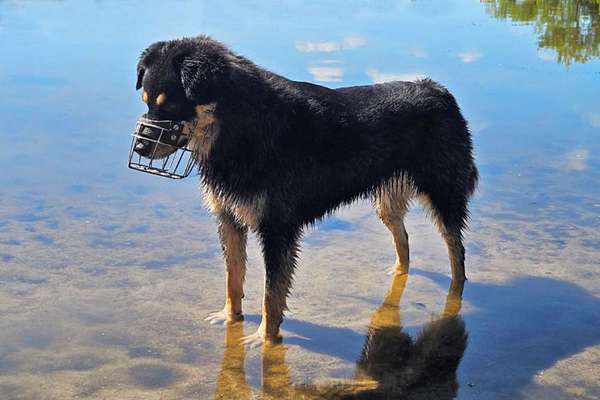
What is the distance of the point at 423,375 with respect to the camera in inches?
239

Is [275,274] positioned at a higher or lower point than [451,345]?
higher

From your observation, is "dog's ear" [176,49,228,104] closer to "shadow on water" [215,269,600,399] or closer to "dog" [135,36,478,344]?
"dog" [135,36,478,344]

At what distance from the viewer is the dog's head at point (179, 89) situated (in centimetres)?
598

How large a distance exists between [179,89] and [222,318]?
1.81 m

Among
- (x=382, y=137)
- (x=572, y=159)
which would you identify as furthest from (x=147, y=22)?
(x=382, y=137)

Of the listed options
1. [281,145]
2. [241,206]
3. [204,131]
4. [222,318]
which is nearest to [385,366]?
[222,318]

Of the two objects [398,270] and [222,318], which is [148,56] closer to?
[222,318]

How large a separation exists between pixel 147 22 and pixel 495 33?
6.38 metres

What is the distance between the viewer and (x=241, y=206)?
639 cm

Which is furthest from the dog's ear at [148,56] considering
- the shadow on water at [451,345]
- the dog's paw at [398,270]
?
the dog's paw at [398,270]

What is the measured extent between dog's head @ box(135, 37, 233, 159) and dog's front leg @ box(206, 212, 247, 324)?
0.93 metres

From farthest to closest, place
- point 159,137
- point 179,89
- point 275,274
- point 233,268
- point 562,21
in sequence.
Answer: point 562,21 → point 233,268 → point 275,274 → point 179,89 → point 159,137

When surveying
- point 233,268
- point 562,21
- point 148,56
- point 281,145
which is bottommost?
point 233,268

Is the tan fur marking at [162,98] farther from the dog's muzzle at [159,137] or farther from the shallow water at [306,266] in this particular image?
the shallow water at [306,266]
